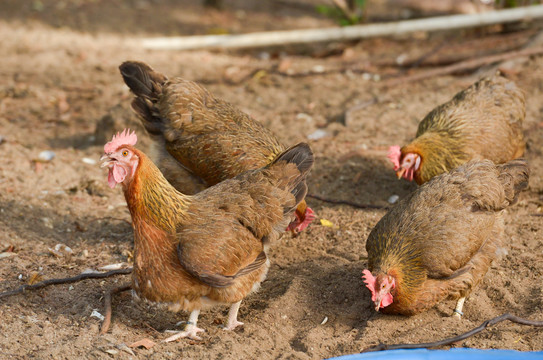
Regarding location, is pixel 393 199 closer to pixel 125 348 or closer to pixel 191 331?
pixel 191 331

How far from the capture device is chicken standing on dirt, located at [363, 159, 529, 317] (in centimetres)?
386

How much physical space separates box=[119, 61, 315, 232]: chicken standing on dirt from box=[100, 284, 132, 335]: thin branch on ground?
109 centimetres

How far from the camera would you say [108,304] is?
396cm

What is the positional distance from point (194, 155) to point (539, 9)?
5711mm

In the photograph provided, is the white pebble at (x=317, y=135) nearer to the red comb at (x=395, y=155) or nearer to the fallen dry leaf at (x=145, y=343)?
the red comb at (x=395, y=155)

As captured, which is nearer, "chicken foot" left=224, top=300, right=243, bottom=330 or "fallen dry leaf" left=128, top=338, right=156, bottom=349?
"fallen dry leaf" left=128, top=338, right=156, bottom=349

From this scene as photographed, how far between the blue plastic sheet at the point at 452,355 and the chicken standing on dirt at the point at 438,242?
0.34 meters

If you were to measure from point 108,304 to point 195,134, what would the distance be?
5.30 ft

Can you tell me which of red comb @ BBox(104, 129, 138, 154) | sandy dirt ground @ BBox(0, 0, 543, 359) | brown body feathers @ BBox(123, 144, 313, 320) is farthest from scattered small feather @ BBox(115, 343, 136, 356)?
red comb @ BBox(104, 129, 138, 154)

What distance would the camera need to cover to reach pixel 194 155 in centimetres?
484

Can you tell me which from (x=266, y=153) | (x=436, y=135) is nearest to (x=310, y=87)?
(x=436, y=135)

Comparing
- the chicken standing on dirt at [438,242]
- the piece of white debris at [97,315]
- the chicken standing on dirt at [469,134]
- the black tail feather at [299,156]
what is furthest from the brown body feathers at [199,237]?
the chicken standing on dirt at [469,134]

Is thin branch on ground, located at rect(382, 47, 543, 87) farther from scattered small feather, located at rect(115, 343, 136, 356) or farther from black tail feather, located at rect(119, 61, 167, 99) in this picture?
scattered small feather, located at rect(115, 343, 136, 356)

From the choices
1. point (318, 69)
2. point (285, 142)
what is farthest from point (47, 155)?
point (318, 69)
